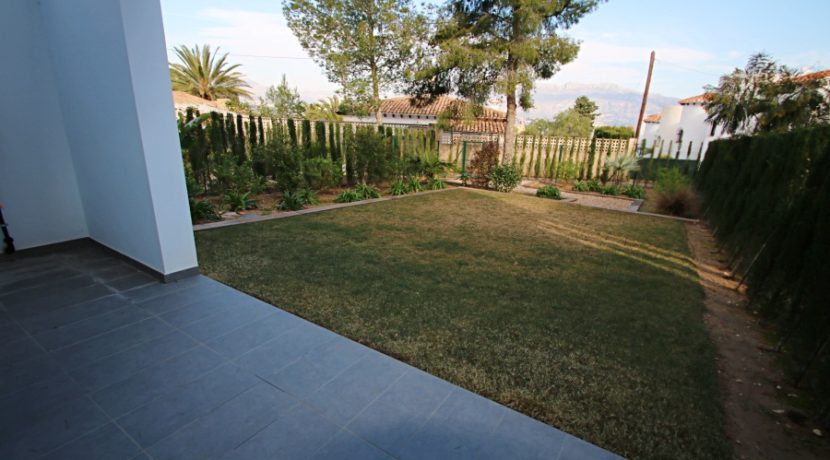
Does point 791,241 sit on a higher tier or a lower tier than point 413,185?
higher

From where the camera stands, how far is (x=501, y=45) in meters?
11.6

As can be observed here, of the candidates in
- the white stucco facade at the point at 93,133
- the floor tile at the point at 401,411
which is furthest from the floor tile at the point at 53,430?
the white stucco facade at the point at 93,133

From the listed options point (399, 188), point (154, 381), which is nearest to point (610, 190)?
point (399, 188)

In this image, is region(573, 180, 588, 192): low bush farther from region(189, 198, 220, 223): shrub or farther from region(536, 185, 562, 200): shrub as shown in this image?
region(189, 198, 220, 223): shrub

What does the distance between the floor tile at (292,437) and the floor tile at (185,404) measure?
0.40 metres

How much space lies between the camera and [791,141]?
413cm

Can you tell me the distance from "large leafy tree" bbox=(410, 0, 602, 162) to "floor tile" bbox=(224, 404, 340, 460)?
11.8 metres

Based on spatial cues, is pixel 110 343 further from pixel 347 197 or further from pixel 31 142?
pixel 347 197

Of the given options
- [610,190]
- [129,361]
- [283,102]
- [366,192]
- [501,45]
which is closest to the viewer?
[129,361]

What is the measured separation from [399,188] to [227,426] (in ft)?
29.8

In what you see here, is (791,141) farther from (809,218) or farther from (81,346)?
(81,346)

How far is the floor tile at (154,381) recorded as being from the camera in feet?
6.79

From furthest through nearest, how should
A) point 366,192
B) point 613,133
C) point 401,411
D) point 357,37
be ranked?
1. point 613,133
2. point 357,37
3. point 366,192
4. point 401,411

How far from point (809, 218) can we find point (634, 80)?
24801 mm
